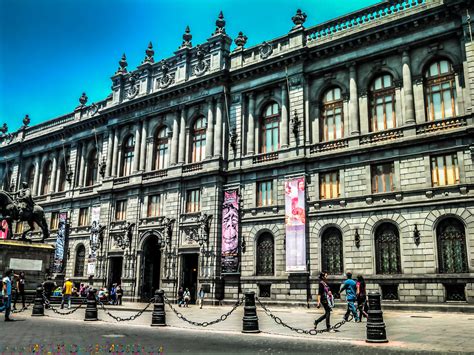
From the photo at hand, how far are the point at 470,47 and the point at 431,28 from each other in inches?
115

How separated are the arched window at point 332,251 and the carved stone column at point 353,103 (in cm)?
656

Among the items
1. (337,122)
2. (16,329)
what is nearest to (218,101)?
(337,122)

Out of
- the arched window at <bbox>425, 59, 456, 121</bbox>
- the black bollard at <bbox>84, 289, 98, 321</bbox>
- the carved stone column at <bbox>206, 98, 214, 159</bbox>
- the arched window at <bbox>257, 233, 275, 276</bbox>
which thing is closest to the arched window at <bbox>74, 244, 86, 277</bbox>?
the carved stone column at <bbox>206, 98, 214, 159</bbox>

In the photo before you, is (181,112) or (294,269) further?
(181,112)

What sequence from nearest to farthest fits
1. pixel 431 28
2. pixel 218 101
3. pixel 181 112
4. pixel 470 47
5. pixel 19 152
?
pixel 470 47 < pixel 431 28 < pixel 218 101 < pixel 181 112 < pixel 19 152

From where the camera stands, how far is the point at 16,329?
16.0m

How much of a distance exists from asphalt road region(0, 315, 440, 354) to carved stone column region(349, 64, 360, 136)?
1814cm

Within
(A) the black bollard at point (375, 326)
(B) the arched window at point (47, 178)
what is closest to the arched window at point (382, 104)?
(A) the black bollard at point (375, 326)

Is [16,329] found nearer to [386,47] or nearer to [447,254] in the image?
[447,254]

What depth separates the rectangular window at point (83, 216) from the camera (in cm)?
4555

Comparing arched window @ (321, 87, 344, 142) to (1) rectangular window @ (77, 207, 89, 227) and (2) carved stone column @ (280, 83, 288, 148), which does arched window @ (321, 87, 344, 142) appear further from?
(1) rectangular window @ (77, 207, 89, 227)

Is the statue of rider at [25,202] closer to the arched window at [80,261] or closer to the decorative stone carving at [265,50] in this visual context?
the arched window at [80,261]

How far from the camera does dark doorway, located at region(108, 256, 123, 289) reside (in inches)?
1606

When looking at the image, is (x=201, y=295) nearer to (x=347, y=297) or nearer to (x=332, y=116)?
(x=332, y=116)
